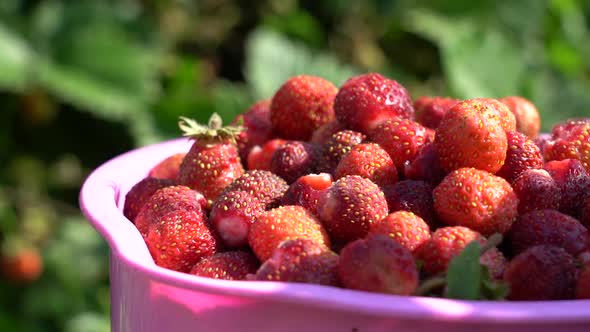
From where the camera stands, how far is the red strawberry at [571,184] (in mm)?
812

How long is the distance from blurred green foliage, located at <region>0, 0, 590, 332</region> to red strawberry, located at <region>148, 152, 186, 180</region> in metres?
0.85

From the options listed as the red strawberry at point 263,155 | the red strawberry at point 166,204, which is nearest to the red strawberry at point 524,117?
the red strawberry at point 263,155

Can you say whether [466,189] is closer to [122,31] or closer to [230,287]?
[230,287]

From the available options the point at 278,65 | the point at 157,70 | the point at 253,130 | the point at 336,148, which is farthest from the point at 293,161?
the point at 157,70

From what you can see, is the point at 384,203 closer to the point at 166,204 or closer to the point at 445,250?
the point at 445,250

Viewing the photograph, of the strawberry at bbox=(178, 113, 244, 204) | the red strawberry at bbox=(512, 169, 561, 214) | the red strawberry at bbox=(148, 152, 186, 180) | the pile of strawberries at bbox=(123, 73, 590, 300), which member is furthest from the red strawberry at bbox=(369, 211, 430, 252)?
the red strawberry at bbox=(148, 152, 186, 180)

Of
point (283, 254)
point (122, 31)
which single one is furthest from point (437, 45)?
point (283, 254)

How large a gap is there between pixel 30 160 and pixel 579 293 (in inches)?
65.2

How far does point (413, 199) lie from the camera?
30.9 inches

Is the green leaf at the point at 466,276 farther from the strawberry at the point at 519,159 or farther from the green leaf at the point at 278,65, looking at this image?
the green leaf at the point at 278,65

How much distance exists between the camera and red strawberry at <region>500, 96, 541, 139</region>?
1.00m

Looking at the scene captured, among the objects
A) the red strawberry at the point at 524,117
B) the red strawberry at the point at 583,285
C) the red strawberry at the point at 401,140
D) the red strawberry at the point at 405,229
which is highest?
the red strawberry at the point at 524,117

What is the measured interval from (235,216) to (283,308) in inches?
7.2

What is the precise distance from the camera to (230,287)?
0.62 metres
